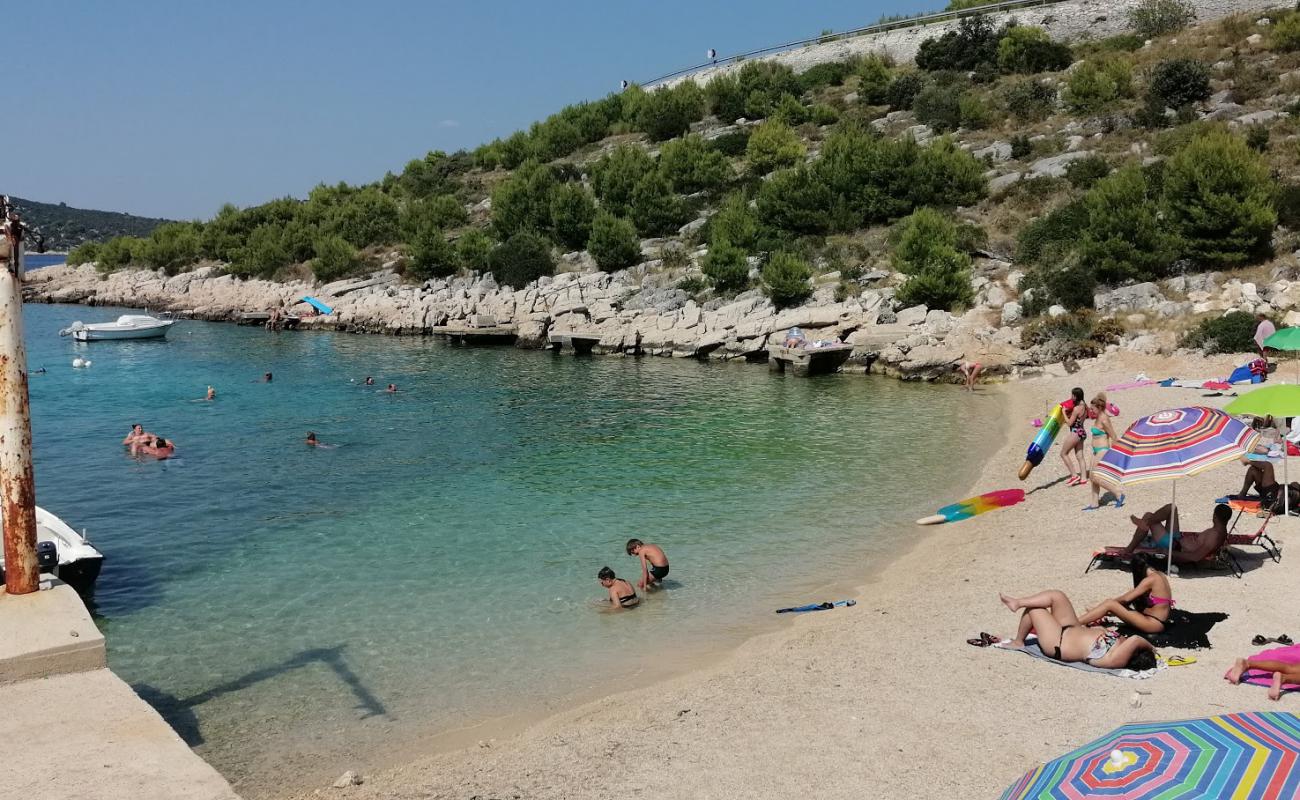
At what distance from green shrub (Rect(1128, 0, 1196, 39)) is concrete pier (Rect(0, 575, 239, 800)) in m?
70.5

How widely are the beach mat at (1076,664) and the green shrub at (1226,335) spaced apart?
68.2 ft

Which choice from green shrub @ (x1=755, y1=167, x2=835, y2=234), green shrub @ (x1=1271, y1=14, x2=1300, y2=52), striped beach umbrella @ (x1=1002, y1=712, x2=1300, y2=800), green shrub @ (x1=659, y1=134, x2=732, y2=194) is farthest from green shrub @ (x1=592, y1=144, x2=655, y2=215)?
striped beach umbrella @ (x1=1002, y1=712, x2=1300, y2=800)

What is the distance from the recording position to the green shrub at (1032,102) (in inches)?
A: 2242

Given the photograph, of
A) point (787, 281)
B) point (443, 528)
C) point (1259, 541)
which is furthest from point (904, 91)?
point (1259, 541)

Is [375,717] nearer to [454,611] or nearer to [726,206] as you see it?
[454,611]

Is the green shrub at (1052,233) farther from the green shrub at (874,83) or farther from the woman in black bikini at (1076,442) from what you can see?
the green shrub at (874,83)

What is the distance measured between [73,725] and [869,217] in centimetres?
4665

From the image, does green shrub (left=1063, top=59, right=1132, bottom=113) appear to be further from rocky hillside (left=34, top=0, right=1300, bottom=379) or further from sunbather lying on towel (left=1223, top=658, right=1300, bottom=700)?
sunbather lying on towel (left=1223, top=658, right=1300, bottom=700)

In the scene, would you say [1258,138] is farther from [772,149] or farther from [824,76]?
[824,76]

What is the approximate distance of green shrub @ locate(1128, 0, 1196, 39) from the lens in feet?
207

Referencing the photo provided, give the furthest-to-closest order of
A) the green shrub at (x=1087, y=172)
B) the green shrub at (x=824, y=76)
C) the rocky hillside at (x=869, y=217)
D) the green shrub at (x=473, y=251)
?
1. the green shrub at (x=824, y=76)
2. the green shrub at (x=473, y=251)
3. the green shrub at (x=1087, y=172)
4. the rocky hillside at (x=869, y=217)

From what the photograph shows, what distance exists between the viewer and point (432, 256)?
57.9 m

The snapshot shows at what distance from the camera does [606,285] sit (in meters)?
49.1

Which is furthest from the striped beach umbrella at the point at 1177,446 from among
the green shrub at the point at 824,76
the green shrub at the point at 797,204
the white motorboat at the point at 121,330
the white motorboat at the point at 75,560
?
the green shrub at the point at 824,76
